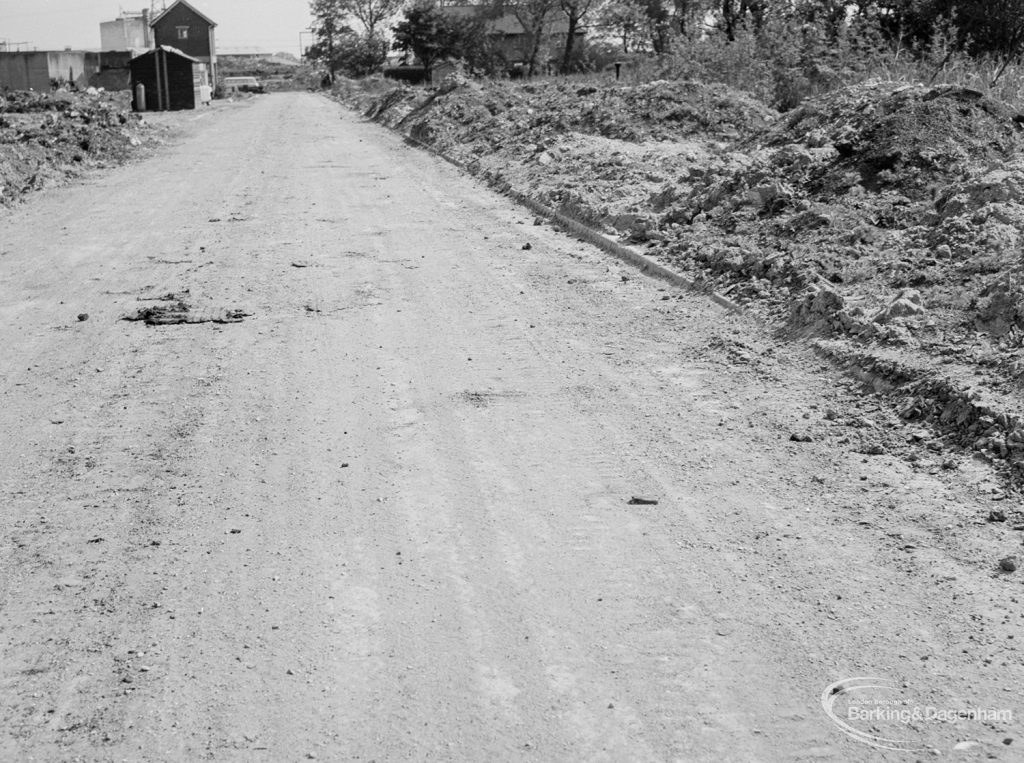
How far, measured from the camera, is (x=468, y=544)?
5.16 meters

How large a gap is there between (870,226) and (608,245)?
314 cm

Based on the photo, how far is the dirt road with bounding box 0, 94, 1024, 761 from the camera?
385 cm

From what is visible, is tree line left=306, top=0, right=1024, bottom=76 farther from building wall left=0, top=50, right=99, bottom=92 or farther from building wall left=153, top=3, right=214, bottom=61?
building wall left=0, top=50, right=99, bottom=92

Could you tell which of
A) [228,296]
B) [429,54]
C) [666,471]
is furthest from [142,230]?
[429,54]

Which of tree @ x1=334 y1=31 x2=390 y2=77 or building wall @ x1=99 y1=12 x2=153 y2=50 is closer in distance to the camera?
tree @ x1=334 y1=31 x2=390 y2=77

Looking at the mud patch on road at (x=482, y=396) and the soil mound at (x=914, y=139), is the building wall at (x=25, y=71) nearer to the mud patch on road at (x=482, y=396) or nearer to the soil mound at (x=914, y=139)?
the soil mound at (x=914, y=139)

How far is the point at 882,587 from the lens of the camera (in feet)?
15.6

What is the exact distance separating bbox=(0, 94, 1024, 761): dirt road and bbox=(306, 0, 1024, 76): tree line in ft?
51.0

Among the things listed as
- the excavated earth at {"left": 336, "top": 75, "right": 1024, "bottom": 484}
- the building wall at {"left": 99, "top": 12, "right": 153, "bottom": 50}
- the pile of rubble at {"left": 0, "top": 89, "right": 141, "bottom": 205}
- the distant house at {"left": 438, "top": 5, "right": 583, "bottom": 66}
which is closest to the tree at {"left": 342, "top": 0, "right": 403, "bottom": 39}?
the building wall at {"left": 99, "top": 12, "right": 153, "bottom": 50}

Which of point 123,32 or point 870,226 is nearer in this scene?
point 870,226

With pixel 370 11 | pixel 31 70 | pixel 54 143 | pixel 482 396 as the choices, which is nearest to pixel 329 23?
pixel 370 11

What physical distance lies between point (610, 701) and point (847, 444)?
121 inches

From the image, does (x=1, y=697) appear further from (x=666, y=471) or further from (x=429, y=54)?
(x=429, y=54)

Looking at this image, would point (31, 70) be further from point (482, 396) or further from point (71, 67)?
point (482, 396)
